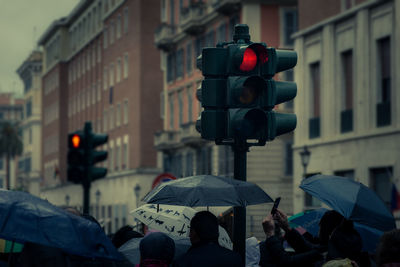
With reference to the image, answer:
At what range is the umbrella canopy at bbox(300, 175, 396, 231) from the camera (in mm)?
9383

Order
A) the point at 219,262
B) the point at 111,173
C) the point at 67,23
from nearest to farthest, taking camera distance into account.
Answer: the point at 219,262 < the point at 111,173 < the point at 67,23

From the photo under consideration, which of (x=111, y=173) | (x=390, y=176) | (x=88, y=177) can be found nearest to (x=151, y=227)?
(x=88, y=177)

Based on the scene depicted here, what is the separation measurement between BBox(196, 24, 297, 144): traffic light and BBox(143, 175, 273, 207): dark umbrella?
1.96 feet

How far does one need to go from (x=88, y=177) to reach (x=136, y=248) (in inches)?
333

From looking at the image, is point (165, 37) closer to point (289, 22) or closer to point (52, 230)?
point (289, 22)

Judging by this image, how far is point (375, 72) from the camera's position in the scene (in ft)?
111

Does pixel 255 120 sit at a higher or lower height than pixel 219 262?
higher

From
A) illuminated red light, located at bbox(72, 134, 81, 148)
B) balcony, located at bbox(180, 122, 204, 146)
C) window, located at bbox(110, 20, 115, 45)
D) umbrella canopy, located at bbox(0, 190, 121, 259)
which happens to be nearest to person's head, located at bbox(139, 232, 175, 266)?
umbrella canopy, located at bbox(0, 190, 121, 259)

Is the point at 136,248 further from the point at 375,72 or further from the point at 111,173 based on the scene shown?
the point at 111,173

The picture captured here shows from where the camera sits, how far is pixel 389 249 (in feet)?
20.2

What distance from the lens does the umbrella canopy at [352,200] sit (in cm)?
938

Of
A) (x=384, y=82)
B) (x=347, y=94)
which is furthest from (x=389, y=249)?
(x=347, y=94)

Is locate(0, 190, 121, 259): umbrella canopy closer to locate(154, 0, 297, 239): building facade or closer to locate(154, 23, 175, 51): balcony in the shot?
locate(154, 0, 297, 239): building facade

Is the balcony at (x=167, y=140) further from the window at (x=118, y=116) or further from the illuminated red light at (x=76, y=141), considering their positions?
the illuminated red light at (x=76, y=141)
